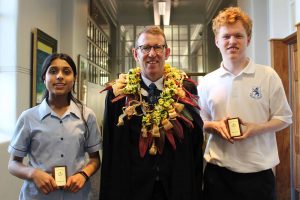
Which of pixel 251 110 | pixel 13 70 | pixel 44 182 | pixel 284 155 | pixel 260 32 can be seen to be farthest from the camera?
pixel 260 32

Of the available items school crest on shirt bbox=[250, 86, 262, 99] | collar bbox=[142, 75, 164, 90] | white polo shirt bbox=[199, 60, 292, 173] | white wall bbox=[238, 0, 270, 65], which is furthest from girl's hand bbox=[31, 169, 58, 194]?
white wall bbox=[238, 0, 270, 65]

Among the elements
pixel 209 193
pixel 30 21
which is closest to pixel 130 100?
pixel 209 193

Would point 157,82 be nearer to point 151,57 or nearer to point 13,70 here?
point 151,57

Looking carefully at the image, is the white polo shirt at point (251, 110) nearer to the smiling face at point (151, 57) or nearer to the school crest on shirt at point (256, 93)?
the school crest on shirt at point (256, 93)

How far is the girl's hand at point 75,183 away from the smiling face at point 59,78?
16.7 inches

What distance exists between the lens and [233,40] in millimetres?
1664

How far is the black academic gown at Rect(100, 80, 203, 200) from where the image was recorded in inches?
63.6

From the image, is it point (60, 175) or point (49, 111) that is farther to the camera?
point (49, 111)

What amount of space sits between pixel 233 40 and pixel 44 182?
1176 millimetres

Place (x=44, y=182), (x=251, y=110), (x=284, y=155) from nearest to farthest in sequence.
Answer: (x=44, y=182), (x=251, y=110), (x=284, y=155)

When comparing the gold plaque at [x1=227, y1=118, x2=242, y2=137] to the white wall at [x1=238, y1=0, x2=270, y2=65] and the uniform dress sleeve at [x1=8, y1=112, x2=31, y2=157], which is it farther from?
the white wall at [x1=238, y1=0, x2=270, y2=65]

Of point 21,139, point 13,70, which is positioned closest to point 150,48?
point 21,139

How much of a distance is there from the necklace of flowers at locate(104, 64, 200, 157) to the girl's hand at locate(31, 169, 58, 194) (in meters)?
0.42

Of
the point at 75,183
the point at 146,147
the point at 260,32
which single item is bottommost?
the point at 75,183
